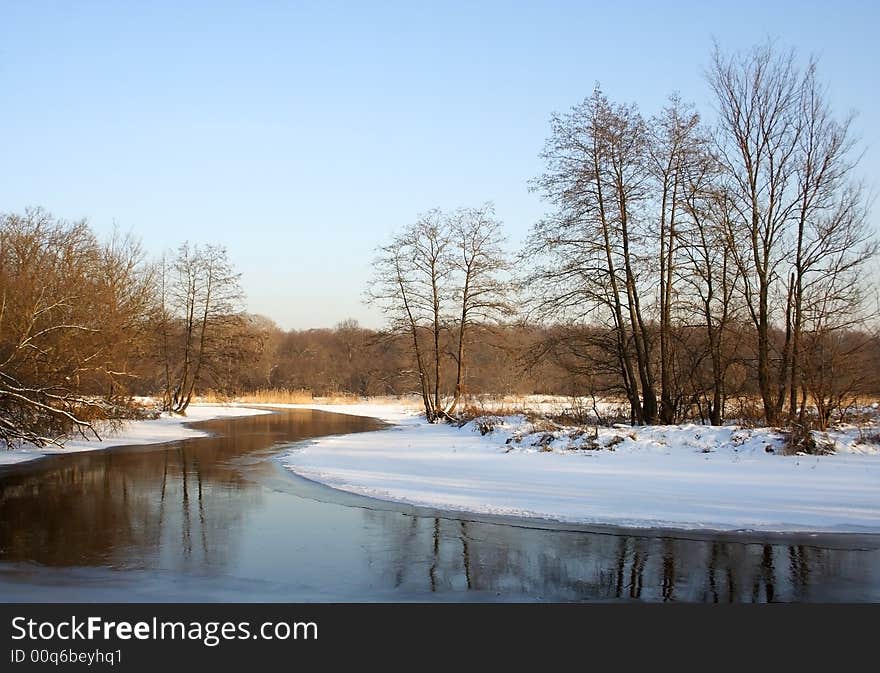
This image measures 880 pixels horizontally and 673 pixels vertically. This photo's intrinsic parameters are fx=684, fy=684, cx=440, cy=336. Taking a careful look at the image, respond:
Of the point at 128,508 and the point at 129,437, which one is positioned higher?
the point at 128,508

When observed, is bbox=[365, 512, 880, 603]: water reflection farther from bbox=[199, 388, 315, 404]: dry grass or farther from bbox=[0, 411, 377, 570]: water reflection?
bbox=[199, 388, 315, 404]: dry grass

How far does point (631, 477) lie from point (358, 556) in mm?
7953

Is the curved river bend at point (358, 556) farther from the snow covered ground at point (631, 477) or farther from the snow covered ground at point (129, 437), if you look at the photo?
the snow covered ground at point (129, 437)

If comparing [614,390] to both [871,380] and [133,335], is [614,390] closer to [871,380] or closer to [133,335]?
[871,380]

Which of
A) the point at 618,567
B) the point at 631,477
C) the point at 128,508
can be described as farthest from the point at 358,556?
the point at 631,477

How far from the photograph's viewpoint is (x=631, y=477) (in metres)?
14.6

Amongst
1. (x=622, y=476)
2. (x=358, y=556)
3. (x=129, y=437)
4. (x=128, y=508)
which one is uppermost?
(x=622, y=476)

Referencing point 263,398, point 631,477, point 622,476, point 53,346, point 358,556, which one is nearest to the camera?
point 358,556

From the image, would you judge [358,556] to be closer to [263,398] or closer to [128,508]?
[128,508]

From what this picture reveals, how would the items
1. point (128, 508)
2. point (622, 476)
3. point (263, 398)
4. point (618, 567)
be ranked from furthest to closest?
point (263, 398), point (622, 476), point (128, 508), point (618, 567)

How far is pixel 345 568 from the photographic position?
7914 mm

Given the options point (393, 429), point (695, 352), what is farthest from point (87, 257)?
point (695, 352)

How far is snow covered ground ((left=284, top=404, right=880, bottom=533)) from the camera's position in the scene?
36.0ft

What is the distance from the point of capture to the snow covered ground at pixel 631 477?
11.0 m
